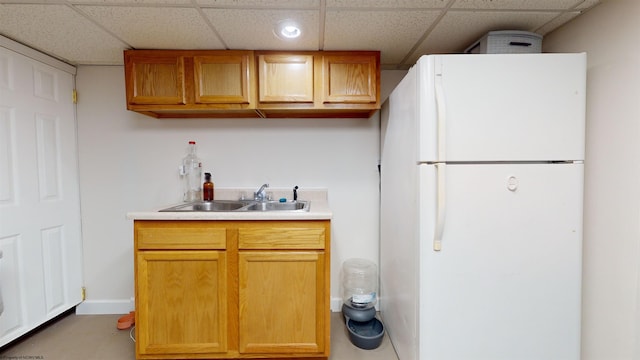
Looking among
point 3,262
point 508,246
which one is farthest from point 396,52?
point 3,262

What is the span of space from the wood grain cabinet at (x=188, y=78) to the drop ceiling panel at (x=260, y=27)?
0.38 ft

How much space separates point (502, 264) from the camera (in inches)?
50.5

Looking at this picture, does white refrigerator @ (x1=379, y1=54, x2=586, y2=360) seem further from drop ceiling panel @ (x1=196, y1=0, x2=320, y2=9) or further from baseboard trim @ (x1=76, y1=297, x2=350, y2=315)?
baseboard trim @ (x1=76, y1=297, x2=350, y2=315)

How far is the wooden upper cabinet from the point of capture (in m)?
1.77

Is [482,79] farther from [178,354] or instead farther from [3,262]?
[3,262]

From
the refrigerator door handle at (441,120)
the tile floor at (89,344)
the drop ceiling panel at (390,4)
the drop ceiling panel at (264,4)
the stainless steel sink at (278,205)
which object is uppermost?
the drop ceiling panel at (264,4)

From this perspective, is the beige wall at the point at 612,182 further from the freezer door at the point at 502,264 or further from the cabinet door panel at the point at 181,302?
the cabinet door panel at the point at 181,302

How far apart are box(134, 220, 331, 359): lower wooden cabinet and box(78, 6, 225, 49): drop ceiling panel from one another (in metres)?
1.06

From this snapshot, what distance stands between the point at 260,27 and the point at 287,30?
15 cm

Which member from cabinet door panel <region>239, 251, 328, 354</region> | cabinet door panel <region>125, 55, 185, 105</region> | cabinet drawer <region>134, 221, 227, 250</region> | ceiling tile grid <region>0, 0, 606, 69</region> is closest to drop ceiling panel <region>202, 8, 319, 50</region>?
ceiling tile grid <region>0, 0, 606, 69</region>

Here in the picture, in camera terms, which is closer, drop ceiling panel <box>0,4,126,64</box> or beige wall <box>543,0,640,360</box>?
beige wall <box>543,0,640,360</box>

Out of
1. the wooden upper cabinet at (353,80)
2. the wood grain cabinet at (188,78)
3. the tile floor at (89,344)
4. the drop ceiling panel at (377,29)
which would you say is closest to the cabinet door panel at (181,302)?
the tile floor at (89,344)

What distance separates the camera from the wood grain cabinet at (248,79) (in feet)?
5.75

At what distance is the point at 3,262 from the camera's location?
1620 millimetres
